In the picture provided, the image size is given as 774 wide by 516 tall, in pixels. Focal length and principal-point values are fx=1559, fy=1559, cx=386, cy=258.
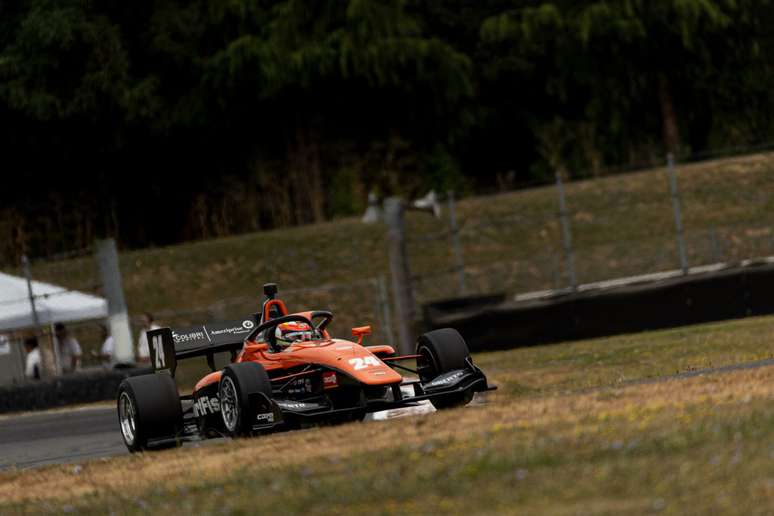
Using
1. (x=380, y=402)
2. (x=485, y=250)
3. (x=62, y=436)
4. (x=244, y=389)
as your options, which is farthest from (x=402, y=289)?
(x=244, y=389)

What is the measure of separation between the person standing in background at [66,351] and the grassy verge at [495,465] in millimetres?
11792

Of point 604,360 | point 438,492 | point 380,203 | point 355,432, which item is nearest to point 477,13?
point 380,203

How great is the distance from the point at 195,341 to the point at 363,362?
6.43 ft

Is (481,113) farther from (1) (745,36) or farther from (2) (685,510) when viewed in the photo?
(2) (685,510)

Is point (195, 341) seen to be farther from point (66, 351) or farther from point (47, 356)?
point (66, 351)

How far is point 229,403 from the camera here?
11.5 m

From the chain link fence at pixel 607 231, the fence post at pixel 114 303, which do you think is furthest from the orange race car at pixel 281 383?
the chain link fence at pixel 607 231

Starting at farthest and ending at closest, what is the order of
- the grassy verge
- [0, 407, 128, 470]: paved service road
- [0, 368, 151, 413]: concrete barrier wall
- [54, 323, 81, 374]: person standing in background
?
[54, 323, 81, 374]: person standing in background, [0, 368, 151, 413]: concrete barrier wall, [0, 407, 128, 470]: paved service road, the grassy verge

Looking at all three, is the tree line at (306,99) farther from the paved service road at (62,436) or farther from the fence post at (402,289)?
the paved service road at (62,436)

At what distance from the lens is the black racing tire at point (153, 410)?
11.6 m

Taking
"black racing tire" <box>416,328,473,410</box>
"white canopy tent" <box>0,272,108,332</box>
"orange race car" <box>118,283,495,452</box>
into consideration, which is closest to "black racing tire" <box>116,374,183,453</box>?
"orange race car" <box>118,283,495,452</box>

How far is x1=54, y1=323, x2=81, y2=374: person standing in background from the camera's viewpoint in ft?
75.5

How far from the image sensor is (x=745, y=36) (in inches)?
1382

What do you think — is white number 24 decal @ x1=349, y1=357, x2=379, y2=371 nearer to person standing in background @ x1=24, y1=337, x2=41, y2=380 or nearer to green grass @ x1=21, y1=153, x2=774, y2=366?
person standing in background @ x1=24, y1=337, x2=41, y2=380
